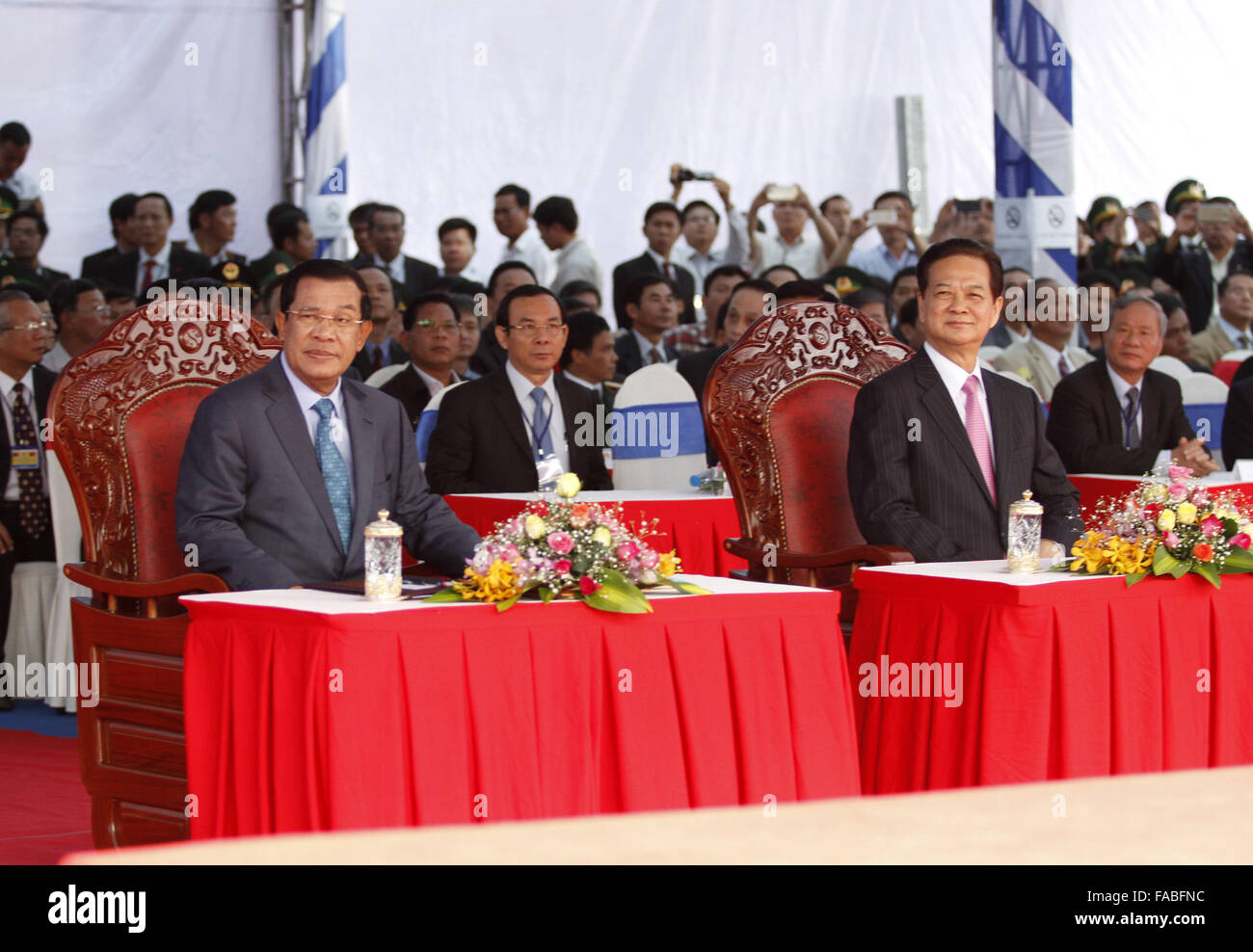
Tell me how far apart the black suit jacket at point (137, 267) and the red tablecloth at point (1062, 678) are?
18.0ft

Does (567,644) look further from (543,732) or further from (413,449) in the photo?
(413,449)

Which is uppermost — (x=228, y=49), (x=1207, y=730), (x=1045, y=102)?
(x=228, y=49)

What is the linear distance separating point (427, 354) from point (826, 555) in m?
2.91

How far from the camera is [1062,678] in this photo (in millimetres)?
3254

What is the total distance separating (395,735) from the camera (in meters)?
2.75

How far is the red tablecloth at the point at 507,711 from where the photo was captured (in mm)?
2740

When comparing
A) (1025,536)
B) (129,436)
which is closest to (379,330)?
(129,436)

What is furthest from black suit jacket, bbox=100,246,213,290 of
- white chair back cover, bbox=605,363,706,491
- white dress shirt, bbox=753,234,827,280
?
white dress shirt, bbox=753,234,827,280

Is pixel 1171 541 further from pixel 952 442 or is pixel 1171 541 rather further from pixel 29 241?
pixel 29 241

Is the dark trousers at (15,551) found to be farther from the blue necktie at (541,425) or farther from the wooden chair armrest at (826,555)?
the wooden chair armrest at (826,555)

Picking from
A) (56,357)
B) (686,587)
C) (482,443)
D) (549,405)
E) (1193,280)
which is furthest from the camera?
(1193,280)
